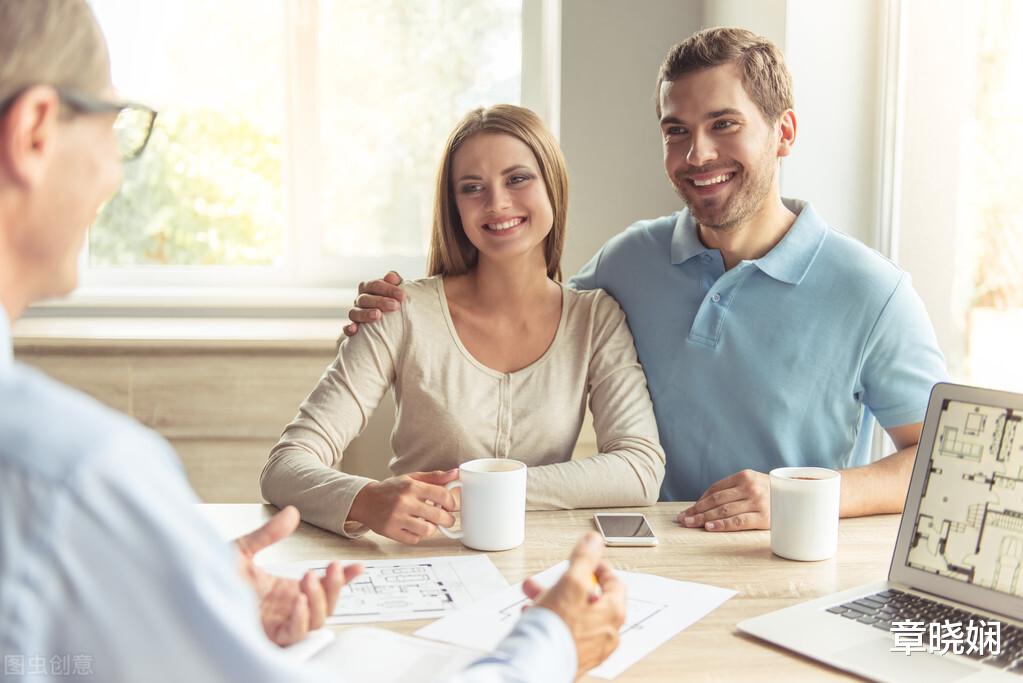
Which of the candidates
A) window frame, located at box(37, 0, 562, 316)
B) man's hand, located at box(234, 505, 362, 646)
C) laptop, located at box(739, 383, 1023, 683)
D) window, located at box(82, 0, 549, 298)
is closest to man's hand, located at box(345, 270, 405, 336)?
man's hand, located at box(234, 505, 362, 646)

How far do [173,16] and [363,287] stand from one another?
1824mm

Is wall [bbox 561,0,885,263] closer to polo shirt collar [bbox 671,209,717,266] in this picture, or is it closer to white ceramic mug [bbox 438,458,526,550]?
polo shirt collar [bbox 671,209,717,266]

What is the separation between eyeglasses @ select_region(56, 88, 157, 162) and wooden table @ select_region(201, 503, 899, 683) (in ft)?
1.83

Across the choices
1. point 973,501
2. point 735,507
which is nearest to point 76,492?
point 973,501

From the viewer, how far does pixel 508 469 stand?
1.37 meters

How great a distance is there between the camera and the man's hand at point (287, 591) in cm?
101

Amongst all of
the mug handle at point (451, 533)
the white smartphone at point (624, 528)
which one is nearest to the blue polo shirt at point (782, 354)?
the white smartphone at point (624, 528)

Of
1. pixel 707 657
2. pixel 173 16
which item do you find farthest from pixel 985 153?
pixel 173 16

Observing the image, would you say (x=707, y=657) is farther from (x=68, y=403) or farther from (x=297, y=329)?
(x=297, y=329)

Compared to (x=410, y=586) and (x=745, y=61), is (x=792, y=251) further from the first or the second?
(x=410, y=586)

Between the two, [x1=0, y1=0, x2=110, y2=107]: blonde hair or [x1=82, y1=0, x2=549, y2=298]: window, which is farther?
[x1=82, y1=0, x2=549, y2=298]: window

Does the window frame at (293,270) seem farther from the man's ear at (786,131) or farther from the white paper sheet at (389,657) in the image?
the white paper sheet at (389,657)

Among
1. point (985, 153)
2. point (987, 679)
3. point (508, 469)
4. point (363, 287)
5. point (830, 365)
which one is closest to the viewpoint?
point (987, 679)

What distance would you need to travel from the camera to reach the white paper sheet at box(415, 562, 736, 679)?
1.02 meters
